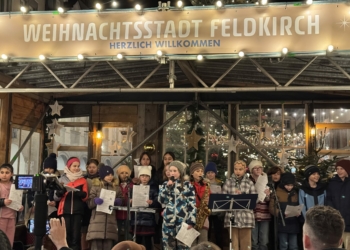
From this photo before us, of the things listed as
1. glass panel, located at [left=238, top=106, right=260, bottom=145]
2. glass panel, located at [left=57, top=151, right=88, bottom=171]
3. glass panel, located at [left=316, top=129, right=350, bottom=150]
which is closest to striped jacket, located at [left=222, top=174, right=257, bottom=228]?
glass panel, located at [left=238, top=106, right=260, bottom=145]

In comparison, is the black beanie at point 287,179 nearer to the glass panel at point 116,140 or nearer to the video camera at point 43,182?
Answer: the video camera at point 43,182

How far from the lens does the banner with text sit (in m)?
5.96

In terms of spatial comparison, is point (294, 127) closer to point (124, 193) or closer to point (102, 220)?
point (124, 193)

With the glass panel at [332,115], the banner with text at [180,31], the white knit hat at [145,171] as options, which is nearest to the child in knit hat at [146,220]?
the white knit hat at [145,171]

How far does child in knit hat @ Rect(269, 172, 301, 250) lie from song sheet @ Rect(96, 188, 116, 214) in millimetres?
2636

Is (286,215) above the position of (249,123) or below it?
below

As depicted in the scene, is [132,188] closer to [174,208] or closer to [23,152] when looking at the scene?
[174,208]

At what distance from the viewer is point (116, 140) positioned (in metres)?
11.2

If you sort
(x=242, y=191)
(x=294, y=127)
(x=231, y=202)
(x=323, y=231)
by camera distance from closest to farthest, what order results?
1. (x=323, y=231)
2. (x=231, y=202)
3. (x=242, y=191)
4. (x=294, y=127)

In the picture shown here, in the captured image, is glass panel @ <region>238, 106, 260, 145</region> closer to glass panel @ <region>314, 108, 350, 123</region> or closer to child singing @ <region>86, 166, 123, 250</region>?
glass panel @ <region>314, 108, 350, 123</region>

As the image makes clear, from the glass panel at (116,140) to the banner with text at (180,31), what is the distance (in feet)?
15.7

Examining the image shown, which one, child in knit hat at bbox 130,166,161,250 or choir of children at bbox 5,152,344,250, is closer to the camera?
choir of children at bbox 5,152,344,250

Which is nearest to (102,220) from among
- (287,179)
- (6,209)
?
(6,209)

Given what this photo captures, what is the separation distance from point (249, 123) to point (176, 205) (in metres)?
4.85
